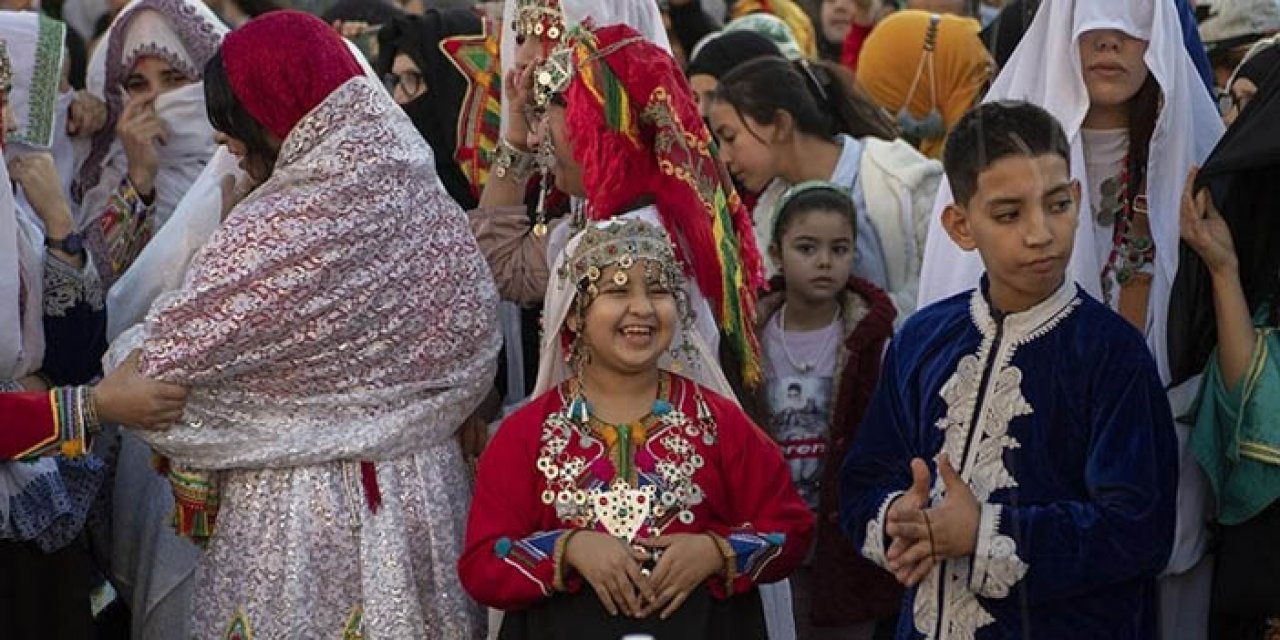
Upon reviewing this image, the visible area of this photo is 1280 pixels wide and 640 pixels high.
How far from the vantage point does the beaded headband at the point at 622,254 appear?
16.2ft

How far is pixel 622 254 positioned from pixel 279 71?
3.05ft

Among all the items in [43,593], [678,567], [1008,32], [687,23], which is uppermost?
[1008,32]

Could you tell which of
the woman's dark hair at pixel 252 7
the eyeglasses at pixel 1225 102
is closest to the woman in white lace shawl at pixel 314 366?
the eyeglasses at pixel 1225 102

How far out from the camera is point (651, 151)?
5312 mm

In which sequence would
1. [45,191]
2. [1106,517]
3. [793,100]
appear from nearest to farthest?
[1106,517] < [45,191] < [793,100]

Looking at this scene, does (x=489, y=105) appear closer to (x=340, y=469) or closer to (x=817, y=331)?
(x=817, y=331)

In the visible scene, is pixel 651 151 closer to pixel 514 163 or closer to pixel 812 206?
pixel 514 163

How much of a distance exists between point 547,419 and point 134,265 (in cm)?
162

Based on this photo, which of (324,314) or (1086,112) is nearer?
(324,314)

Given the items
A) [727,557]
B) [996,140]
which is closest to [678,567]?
[727,557]

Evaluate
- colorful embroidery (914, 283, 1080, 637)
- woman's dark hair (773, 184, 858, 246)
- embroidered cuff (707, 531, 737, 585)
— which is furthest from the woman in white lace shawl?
woman's dark hair (773, 184, 858, 246)

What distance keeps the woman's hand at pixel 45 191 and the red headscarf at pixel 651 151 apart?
1.52 metres

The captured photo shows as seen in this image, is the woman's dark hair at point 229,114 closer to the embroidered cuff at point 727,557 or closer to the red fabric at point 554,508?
the red fabric at point 554,508

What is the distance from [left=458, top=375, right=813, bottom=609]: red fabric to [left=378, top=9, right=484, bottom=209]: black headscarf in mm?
2355
